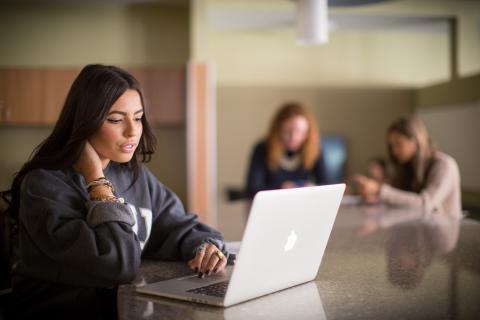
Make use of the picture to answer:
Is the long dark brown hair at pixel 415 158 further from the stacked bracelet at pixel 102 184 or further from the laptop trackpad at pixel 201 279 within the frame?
the stacked bracelet at pixel 102 184

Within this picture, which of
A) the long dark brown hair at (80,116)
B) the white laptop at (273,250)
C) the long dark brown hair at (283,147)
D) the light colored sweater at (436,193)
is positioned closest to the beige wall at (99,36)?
the long dark brown hair at (283,147)

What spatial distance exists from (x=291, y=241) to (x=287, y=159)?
8.61 ft

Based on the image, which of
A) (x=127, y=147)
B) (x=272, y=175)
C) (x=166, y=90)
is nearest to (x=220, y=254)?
(x=127, y=147)

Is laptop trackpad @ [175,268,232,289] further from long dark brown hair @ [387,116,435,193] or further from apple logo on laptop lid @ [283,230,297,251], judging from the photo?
long dark brown hair @ [387,116,435,193]

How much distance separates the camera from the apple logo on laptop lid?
1.26 m

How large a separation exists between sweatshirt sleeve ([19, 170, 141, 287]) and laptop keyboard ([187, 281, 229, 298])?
176 mm

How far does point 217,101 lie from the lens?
7047 millimetres

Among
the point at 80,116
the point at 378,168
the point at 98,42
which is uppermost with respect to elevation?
the point at 98,42

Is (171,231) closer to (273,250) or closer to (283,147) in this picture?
(273,250)

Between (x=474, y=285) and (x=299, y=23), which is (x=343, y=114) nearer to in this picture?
(x=299, y=23)

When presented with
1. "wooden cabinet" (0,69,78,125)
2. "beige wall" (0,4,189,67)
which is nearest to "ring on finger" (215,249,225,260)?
"wooden cabinet" (0,69,78,125)

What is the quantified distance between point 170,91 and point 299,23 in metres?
2.59

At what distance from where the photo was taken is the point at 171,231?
172 centimetres

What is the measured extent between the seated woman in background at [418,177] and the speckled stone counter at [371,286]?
100 cm
